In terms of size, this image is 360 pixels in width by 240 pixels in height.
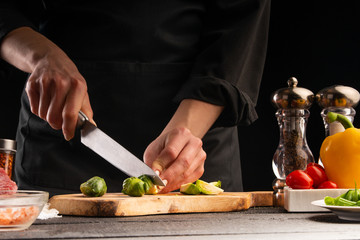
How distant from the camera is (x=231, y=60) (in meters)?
1.78

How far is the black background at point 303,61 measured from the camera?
2889mm

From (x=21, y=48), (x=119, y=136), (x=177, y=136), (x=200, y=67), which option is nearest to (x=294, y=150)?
(x=177, y=136)

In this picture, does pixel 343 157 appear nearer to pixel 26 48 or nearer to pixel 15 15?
pixel 26 48

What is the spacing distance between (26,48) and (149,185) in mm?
626

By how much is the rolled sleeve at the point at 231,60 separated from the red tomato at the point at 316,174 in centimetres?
45

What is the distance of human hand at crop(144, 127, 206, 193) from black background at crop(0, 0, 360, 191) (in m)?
1.46

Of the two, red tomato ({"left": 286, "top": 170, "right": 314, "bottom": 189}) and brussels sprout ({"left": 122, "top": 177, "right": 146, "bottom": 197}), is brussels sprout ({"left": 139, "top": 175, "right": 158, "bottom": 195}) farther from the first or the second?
red tomato ({"left": 286, "top": 170, "right": 314, "bottom": 189})

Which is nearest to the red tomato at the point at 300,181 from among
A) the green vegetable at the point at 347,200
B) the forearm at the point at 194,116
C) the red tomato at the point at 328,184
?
the red tomato at the point at 328,184

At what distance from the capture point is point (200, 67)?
69.7 inches

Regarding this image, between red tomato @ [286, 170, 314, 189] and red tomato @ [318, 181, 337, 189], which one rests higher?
red tomato @ [286, 170, 314, 189]

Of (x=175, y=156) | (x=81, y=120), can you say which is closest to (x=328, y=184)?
(x=175, y=156)

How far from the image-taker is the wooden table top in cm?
83

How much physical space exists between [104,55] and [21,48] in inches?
12.6

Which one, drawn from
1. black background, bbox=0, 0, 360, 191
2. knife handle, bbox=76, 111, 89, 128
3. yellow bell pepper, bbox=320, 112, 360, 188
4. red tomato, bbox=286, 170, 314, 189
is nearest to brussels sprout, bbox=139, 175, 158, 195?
knife handle, bbox=76, 111, 89, 128
